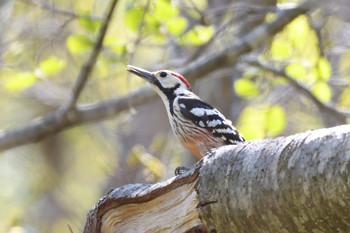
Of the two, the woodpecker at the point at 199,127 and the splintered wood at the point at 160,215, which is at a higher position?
the splintered wood at the point at 160,215

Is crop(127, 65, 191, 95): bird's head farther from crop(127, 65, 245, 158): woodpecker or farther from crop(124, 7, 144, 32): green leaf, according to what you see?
crop(124, 7, 144, 32): green leaf

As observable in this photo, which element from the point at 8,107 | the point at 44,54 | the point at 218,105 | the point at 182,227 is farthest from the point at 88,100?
the point at 182,227

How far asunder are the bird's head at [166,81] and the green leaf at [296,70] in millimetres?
1298

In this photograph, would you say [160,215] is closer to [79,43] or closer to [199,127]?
[199,127]

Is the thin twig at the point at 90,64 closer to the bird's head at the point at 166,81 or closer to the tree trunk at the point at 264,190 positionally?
the bird's head at the point at 166,81

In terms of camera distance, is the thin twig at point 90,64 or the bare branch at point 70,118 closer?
the thin twig at point 90,64

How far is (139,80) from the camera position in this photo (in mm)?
7555

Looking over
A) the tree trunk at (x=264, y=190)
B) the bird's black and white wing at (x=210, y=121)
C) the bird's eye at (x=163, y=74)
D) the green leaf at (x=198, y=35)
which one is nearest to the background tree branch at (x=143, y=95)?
the green leaf at (x=198, y=35)

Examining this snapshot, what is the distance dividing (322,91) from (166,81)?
5.41 ft

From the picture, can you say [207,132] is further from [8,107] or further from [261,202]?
[8,107]

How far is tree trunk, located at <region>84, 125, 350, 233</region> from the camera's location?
202cm

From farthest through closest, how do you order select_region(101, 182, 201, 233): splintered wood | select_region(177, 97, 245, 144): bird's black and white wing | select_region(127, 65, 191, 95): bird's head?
select_region(127, 65, 191, 95): bird's head < select_region(177, 97, 245, 144): bird's black and white wing < select_region(101, 182, 201, 233): splintered wood

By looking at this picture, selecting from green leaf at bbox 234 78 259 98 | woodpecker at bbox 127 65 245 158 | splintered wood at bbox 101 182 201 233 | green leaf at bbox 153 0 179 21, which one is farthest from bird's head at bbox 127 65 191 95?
splintered wood at bbox 101 182 201 233

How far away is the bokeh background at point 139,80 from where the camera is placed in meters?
5.44
